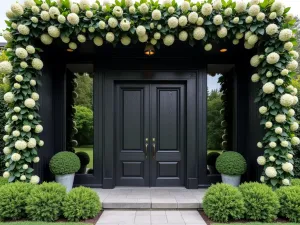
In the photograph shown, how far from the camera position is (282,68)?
337 cm

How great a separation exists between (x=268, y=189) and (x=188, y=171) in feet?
5.23

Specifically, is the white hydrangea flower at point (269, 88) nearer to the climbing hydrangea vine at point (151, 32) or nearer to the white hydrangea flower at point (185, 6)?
the climbing hydrangea vine at point (151, 32)

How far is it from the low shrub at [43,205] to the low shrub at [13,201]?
0.35 ft

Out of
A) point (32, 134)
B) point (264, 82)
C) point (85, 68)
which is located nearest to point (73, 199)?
point (32, 134)

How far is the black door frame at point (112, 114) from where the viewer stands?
14.2 feet

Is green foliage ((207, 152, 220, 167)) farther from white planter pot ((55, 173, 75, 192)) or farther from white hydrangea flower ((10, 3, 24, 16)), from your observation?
white hydrangea flower ((10, 3, 24, 16))

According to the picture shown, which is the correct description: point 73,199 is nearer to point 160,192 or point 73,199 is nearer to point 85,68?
point 160,192

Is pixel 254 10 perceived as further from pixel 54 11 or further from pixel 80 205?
pixel 80 205

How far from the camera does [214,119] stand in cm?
458

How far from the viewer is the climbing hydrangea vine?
131 inches

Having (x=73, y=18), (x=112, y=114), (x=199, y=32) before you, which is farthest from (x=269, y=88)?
(x=73, y=18)

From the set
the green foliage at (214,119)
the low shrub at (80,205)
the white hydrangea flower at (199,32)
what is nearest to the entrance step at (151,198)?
the low shrub at (80,205)

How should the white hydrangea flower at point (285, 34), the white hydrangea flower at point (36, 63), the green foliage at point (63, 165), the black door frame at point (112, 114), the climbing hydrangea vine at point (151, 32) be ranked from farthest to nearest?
the black door frame at point (112, 114), the green foliage at point (63, 165), the white hydrangea flower at point (36, 63), the climbing hydrangea vine at point (151, 32), the white hydrangea flower at point (285, 34)

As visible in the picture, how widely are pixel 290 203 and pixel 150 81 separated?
3169mm
